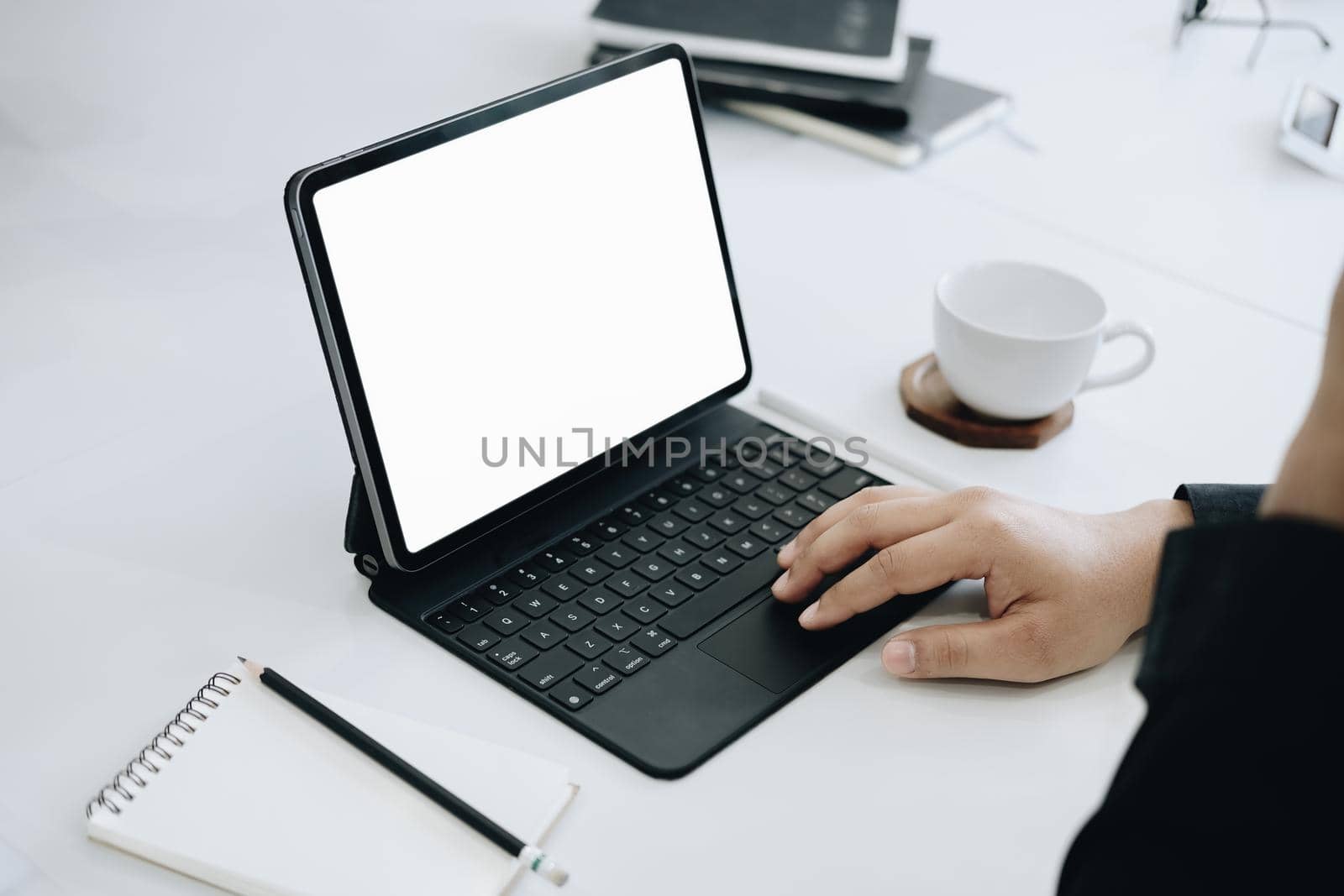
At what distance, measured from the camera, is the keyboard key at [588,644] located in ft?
2.45

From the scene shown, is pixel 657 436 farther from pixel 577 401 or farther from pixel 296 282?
pixel 296 282

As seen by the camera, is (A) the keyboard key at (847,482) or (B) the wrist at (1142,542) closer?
(B) the wrist at (1142,542)

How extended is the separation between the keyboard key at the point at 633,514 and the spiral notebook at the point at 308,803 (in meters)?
0.22

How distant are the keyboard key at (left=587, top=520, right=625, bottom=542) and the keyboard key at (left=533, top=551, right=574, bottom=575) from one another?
0.10 ft

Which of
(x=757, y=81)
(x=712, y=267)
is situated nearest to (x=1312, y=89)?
(x=757, y=81)

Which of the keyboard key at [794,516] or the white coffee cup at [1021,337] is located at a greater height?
the white coffee cup at [1021,337]

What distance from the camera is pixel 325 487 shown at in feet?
2.93

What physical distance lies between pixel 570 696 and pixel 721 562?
0.15 metres

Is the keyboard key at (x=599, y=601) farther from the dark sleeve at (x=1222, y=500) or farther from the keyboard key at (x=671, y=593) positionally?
the dark sleeve at (x=1222, y=500)

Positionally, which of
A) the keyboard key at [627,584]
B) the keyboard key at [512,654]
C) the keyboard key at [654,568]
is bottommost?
the keyboard key at [512,654]

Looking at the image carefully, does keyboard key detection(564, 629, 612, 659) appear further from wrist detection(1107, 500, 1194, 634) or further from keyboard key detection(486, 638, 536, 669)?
wrist detection(1107, 500, 1194, 634)

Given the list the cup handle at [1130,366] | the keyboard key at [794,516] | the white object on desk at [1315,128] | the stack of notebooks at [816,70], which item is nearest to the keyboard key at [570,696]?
the keyboard key at [794,516]

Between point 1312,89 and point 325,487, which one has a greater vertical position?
point 1312,89

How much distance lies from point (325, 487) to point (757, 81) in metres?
0.77
